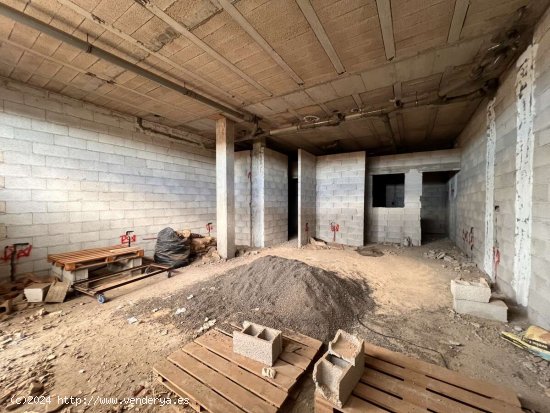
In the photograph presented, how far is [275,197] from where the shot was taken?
687cm

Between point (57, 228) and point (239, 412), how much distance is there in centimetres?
447

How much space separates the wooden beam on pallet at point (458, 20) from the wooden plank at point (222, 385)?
3.83m

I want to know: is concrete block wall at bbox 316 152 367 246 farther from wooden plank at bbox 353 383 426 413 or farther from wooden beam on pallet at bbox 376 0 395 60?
wooden plank at bbox 353 383 426 413

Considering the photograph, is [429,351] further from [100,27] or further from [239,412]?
[100,27]

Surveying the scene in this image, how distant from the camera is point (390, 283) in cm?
366

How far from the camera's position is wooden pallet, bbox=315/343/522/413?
135 cm

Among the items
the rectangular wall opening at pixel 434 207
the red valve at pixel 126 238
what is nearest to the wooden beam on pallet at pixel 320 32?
the red valve at pixel 126 238

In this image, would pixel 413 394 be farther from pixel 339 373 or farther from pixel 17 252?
pixel 17 252

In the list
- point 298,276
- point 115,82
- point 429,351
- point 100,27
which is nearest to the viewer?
point 429,351

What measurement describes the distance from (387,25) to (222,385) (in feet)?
12.4

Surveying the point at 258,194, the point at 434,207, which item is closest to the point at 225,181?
the point at 258,194

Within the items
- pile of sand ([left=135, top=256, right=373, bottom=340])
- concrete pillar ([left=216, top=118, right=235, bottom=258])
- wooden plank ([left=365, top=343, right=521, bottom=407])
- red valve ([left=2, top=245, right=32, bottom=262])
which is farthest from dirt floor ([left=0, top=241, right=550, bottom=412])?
concrete pillar ([left=216, top=118, right=235, bottom=258])

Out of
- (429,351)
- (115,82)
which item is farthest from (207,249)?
(429,351)

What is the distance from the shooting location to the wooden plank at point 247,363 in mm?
1587
